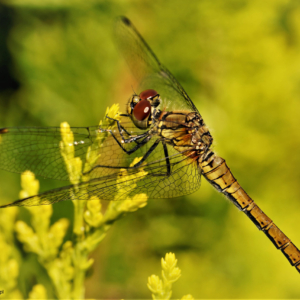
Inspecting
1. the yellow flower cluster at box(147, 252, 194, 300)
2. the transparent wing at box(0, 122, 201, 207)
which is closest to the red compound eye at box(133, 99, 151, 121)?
the transparent wing at box(0, 122, 201, 207)

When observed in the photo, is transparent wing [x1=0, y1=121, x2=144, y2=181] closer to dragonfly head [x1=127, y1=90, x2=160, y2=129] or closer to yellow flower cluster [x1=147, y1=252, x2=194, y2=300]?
dragonfly head [x1=127, y1=90, x2=160, y2=129]

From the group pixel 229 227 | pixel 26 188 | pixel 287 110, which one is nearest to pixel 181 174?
pixel 229 227

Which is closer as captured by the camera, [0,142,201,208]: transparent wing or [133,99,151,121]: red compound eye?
[0,142,201,208]: transparent wing

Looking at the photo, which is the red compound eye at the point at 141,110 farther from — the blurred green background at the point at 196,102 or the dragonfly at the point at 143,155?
the blurred green background at the point at 196,102

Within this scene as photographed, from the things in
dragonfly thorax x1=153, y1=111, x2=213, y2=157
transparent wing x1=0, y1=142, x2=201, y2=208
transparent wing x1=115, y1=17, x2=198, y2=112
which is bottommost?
transparent wing x1=0, y1=142, x2=201, y2=208

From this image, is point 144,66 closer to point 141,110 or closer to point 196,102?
point 196,102

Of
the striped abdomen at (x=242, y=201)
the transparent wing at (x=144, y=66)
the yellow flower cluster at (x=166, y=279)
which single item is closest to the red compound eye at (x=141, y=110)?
the transparent wing at (x=144, y=66)
